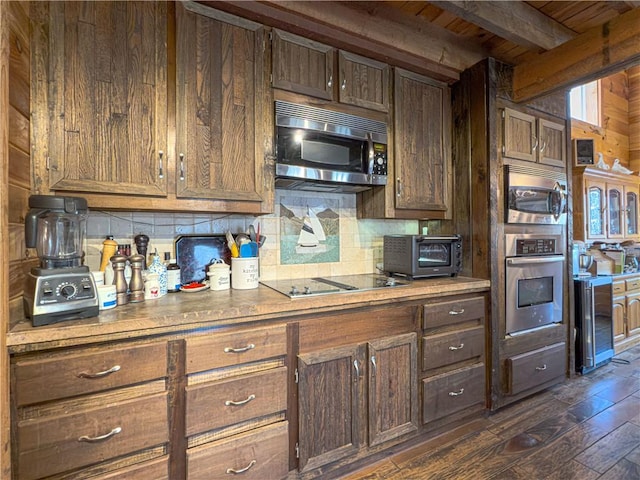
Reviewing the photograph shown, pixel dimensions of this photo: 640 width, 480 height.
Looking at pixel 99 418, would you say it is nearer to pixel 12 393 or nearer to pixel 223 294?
pixel 12 393

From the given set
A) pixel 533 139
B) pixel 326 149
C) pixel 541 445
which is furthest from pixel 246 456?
pixel 533 139

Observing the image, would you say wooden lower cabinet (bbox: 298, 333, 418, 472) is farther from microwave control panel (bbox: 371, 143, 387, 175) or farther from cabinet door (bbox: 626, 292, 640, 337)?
cabinet door (bbox: 626, 292, 640, 337)

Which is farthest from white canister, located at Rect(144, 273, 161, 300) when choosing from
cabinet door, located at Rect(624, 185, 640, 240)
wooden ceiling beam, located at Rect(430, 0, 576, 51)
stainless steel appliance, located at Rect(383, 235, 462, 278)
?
cabinet door, located at Rect(624, 185, 640, 240)

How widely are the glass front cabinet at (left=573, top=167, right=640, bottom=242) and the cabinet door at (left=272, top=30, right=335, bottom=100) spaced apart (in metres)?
3.10

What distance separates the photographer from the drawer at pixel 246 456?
1.23 m

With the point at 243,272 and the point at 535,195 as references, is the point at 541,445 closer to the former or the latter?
the point at 535,195

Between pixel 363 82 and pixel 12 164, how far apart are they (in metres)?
1.76

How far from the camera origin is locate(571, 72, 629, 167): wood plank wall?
13.4 feet

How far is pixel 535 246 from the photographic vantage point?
7.59ft

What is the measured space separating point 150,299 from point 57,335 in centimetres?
46

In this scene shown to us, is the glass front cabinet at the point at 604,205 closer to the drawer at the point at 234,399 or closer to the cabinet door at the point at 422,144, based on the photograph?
the cabinet door at the point at 422,144

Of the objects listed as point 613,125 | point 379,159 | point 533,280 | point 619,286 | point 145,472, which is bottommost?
point 145,472

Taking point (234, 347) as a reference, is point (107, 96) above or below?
above

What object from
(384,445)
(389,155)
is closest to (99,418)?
(384,445)
